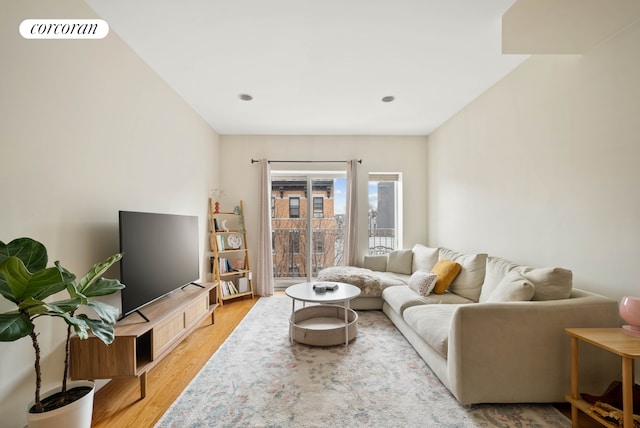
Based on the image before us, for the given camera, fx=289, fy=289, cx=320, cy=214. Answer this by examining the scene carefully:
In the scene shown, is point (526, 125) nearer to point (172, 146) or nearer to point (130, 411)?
point (172, 146)

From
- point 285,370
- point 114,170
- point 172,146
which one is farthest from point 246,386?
point 172,146

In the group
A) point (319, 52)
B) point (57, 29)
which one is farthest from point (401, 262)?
point (57, 29)

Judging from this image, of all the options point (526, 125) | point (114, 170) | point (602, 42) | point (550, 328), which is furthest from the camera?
point (526, 125)

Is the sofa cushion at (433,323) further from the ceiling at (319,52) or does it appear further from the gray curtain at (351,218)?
the ceiling at (319,52)

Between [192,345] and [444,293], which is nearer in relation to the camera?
[192,345]

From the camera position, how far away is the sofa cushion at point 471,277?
3.03 meters

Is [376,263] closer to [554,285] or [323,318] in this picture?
[323,318]

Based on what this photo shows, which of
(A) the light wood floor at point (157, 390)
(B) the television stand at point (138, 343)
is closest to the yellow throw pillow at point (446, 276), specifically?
(A) the light wood floor at point (157, 390)

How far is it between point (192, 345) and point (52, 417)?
5.22ft

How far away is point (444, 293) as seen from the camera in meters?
3.25

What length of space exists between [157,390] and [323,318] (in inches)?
65.9

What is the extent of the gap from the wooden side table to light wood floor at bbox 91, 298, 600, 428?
0.60 ft

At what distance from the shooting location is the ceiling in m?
2.05

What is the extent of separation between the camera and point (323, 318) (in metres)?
3.26
